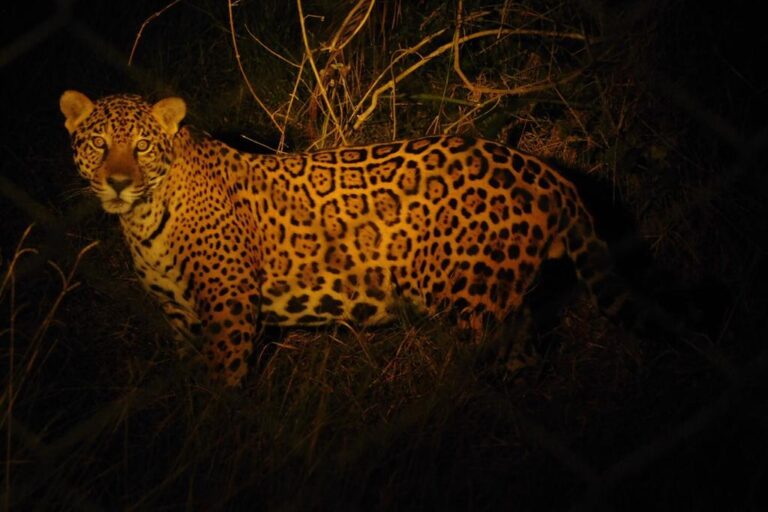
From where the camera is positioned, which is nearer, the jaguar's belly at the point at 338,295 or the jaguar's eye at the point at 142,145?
the jaguar's eye at the point at 142,145

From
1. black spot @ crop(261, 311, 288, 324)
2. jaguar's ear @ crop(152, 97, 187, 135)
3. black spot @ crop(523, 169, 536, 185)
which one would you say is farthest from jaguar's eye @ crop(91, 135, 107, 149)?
black spot @ crop(523, 169, 536, 185)

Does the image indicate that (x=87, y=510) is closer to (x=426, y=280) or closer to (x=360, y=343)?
(x=360, y=343)

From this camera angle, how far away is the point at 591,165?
15.7 feet

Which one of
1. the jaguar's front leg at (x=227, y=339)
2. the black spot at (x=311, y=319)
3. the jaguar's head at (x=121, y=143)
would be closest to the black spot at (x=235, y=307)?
the jaguar's front leg at (x=227, y=339)

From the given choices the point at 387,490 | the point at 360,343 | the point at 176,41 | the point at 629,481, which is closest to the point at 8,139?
the point at 176,41

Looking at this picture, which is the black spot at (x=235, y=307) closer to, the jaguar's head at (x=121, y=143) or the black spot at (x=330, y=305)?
the black spot at (x=330, y=305)

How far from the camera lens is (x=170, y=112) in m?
3.98

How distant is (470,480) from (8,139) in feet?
10.2

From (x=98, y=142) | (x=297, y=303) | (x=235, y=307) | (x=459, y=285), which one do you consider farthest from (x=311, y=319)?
(x=98, y=142)

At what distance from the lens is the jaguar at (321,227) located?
153 inches

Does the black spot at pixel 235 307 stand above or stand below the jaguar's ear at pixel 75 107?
below

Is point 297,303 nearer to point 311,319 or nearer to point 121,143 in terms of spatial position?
point 311,319

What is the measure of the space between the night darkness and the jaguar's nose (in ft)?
1.50

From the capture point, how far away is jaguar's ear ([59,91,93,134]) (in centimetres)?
390
